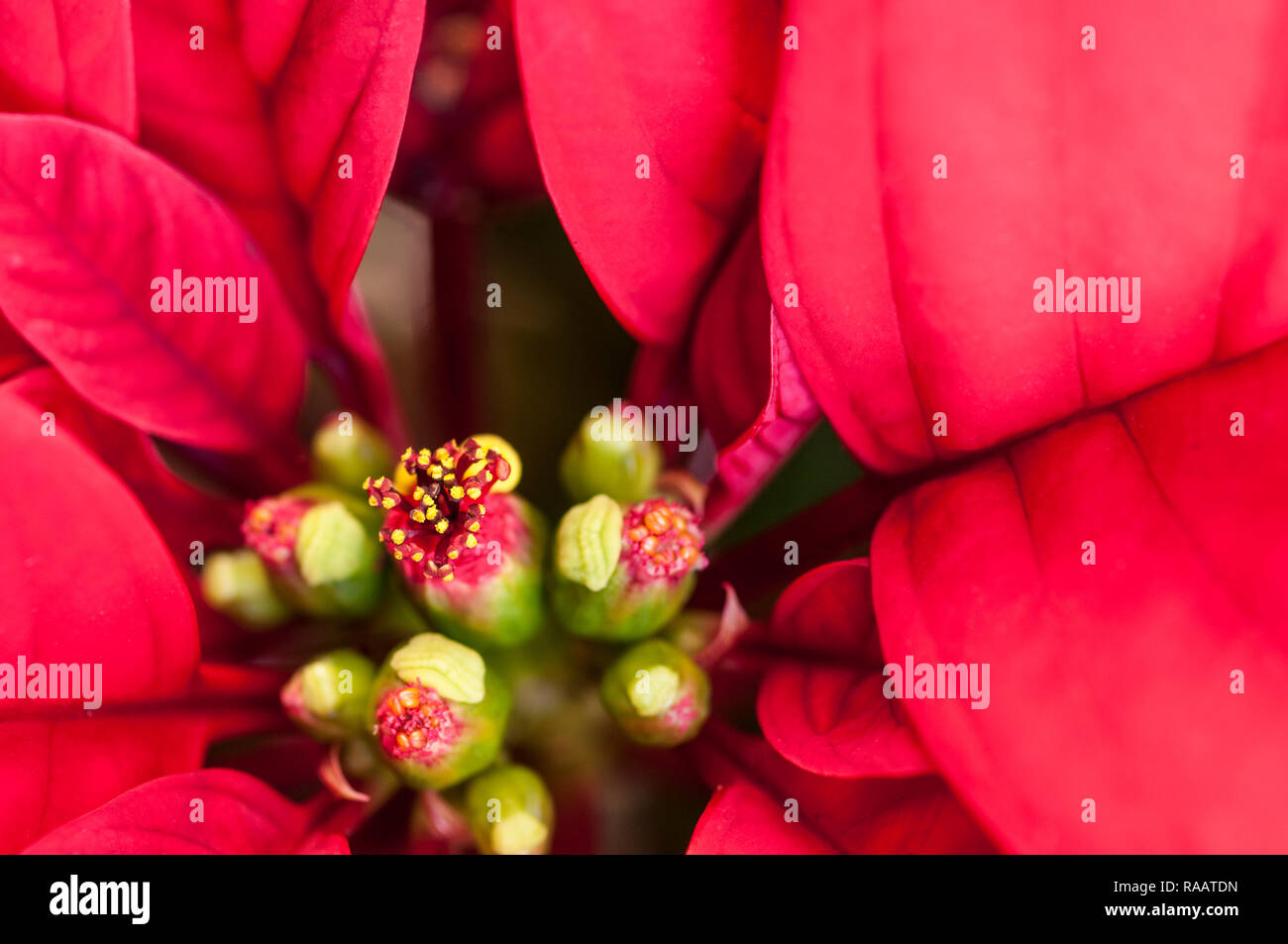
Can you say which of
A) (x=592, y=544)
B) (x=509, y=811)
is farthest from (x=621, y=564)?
(x=509, y=811)

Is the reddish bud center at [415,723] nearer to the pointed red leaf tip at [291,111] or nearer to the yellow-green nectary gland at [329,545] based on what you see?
the yellow-green nectary gland at [329,545]

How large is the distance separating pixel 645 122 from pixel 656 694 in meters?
0.24

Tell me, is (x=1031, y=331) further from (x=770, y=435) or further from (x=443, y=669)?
(x=443, y=669)

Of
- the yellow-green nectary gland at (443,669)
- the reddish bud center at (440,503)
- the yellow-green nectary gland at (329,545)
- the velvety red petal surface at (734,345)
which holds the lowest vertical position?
the yellow-green nectary gland at (443,669)

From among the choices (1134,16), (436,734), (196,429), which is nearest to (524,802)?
(436,734)

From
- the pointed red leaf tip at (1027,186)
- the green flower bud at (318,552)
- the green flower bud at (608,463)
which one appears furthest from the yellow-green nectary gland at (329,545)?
the pointed red leaf tip at (1027,186)

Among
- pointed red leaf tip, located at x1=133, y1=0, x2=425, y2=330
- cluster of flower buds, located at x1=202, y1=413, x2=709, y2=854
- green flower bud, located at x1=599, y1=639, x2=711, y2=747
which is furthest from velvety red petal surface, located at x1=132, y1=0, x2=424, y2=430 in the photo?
green flower bud, located at x1=599, y1=639, x2=711, y2=747

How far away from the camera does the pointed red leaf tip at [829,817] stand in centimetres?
39

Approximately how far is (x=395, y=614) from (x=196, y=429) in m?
0.13

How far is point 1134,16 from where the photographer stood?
1.09 feet

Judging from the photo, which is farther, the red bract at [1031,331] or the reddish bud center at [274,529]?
the reddish bud center at [274,529]

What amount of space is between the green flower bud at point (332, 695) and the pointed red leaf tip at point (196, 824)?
1.3 inches

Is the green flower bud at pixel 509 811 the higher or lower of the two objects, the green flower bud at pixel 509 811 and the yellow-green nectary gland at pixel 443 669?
the lower

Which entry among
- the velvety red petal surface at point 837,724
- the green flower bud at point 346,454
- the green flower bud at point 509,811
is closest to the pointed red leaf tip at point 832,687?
the velvety red petal surface at point 837,724
